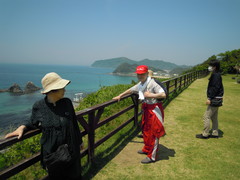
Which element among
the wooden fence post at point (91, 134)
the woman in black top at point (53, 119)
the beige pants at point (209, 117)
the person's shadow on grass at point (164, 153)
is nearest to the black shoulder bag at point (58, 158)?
the woman in black top at point (53, 119)

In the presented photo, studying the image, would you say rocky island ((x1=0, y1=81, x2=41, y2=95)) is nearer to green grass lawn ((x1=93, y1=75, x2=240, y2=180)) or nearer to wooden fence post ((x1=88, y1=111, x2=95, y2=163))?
green grass lawn ((x1=93, y1=75, x2=240, y2=180))

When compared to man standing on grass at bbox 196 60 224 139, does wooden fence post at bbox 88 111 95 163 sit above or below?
below

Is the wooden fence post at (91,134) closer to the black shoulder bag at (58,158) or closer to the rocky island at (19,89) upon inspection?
the black shoulder bag at (58,158)

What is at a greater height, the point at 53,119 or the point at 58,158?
the point at 53,119

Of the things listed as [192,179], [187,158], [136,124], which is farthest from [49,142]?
[136,124]

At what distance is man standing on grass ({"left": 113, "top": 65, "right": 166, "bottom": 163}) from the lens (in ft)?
11.2

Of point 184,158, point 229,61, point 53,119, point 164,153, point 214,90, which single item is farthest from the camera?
point 229,61

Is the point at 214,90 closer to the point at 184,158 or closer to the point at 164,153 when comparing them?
the point at 184,158

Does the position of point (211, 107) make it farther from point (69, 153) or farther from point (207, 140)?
point (69, 153)

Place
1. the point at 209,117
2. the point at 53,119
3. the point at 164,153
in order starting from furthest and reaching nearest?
the point at 209,117 → the point at 164,153 → the point at 53,119

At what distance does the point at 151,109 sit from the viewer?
3.59 metres

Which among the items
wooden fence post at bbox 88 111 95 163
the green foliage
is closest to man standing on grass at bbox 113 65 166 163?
wooden fence post at bbox 88 111 95 163

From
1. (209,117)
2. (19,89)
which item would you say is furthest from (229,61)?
(19,89)

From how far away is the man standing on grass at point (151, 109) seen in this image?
3428 mm
